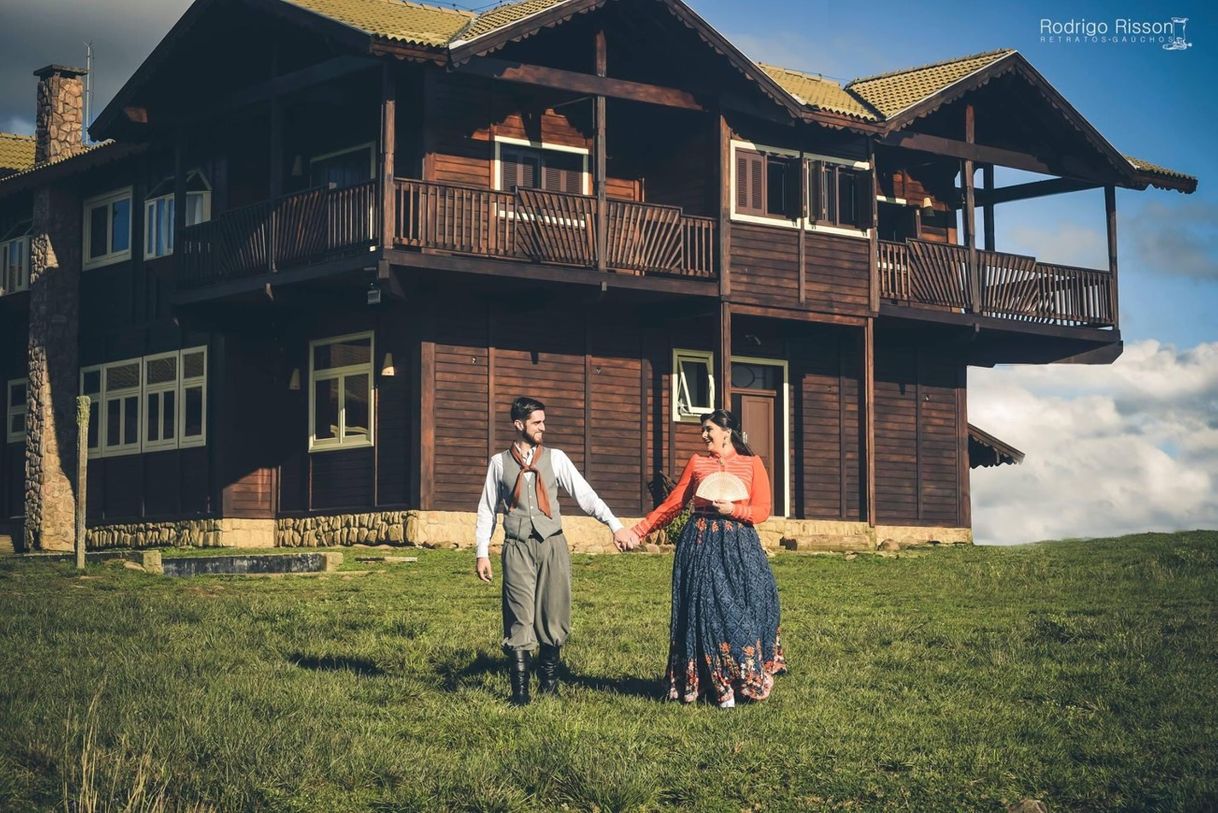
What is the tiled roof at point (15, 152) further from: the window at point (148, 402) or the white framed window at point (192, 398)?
the white framed window at point (192, 398)

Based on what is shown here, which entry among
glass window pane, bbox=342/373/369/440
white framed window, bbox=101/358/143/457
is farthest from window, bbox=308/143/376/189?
white framed window, bbox=101/358/143/457

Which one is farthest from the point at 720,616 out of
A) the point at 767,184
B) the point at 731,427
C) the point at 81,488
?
the point at 767,184

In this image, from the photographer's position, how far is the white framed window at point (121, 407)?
3080 cm

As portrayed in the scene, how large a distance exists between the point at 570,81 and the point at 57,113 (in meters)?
13.5

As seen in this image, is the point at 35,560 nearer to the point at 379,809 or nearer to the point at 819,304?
the point at 819,304

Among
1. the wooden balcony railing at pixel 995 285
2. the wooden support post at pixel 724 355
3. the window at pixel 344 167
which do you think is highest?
the window at pixel 344 167

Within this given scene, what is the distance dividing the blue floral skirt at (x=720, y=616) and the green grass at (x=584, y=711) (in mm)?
234

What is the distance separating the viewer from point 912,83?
31234 mm

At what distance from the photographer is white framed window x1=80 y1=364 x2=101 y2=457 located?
1243 inches

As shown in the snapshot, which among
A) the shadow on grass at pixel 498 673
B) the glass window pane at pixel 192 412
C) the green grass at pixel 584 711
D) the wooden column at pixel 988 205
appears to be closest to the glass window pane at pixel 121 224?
the glass window pane at pixel 192 412

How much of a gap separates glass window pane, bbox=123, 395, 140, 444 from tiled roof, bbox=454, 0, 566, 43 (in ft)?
30.6

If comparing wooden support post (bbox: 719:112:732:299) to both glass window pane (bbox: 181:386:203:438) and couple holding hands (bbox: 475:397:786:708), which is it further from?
couple holding hands (bbox: 475:397:786:708)

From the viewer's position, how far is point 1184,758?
10.5 meters

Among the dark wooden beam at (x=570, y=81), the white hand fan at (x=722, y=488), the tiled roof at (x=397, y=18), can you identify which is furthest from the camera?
the dark wooden beam at (x=570, y=81)
